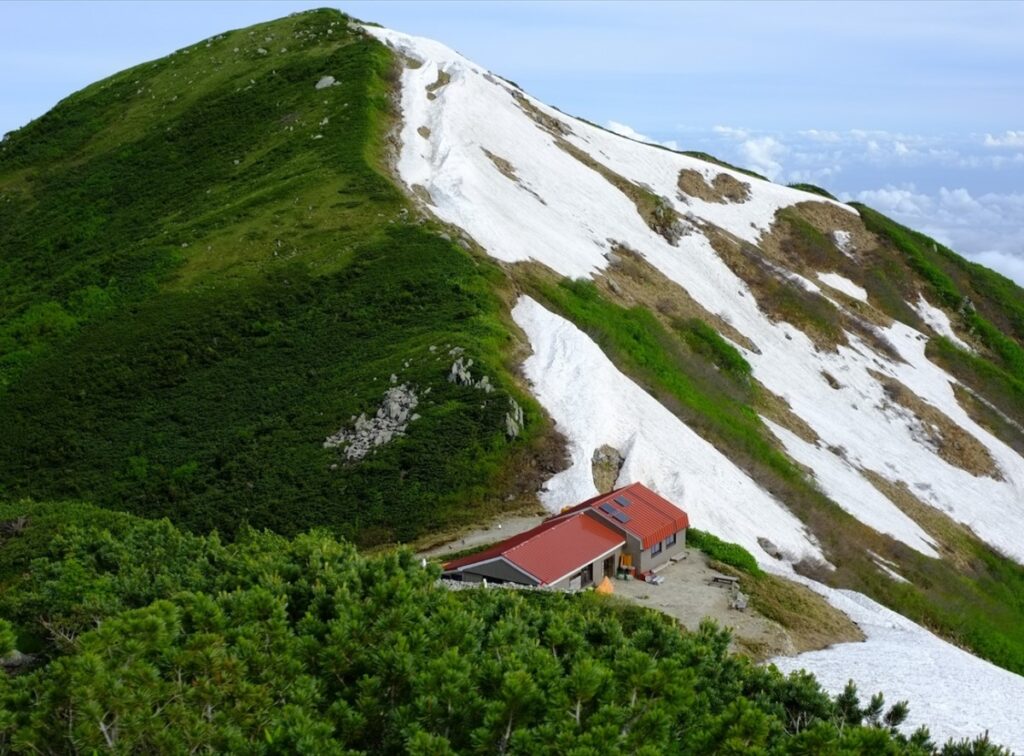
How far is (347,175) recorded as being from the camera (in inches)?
2356

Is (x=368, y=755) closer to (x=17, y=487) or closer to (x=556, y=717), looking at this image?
(x=556, y=717)

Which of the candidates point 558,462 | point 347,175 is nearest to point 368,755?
point 558,462

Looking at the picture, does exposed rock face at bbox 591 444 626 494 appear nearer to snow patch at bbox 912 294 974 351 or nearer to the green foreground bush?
the green foreground bush

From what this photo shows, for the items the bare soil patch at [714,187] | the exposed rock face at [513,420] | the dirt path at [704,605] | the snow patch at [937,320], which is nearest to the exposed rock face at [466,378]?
the exposed rock face at [513,420]

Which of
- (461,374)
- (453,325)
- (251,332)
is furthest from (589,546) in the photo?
(251,332)

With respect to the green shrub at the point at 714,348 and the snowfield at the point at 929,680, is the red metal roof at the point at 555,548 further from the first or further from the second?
the green shrub at the point at 714,348

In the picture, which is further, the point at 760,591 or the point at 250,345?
the point at 250,345

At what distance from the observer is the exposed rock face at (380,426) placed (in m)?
38.5

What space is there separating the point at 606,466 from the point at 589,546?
892cm

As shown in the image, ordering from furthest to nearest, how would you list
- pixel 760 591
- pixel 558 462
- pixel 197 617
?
pixel 558 462, pixel 760 591, pixel 197 617

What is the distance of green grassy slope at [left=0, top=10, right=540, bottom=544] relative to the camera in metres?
37.6

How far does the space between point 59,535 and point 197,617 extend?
43.7ft

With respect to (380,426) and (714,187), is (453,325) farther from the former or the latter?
(714,187)

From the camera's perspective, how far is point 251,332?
47000mm
